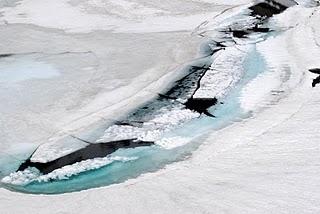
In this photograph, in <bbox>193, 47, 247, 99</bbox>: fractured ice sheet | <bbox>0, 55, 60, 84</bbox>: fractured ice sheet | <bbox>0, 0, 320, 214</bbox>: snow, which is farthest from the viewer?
<bbox>0, 55, 60, 84</bbox>: fractured ice sheet

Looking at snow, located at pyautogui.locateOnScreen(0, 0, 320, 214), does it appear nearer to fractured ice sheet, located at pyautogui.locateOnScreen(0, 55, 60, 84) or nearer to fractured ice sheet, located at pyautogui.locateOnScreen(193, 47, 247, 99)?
fractured ice sheet, located at pyautogui.locateOnScreen(193, 47, 247, 99)

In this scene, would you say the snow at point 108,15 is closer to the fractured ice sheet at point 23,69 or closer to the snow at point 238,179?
the fractured ice sheet at point 23,69

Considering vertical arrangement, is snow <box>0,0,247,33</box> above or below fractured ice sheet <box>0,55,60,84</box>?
above

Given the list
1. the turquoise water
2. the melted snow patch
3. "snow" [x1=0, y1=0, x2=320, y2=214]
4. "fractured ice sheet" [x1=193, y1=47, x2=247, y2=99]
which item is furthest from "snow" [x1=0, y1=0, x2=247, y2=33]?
Result: the melted snow patch

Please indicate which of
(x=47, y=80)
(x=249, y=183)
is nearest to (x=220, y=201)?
(x=249, y=183)

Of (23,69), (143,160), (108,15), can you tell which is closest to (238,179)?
(143,160)

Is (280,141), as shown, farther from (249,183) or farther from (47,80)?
(47,80)

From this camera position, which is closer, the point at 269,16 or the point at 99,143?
the point at 99,143

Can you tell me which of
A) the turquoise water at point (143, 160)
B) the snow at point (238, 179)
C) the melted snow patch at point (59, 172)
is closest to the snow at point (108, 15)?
the turquoise water at point (143, 160)
